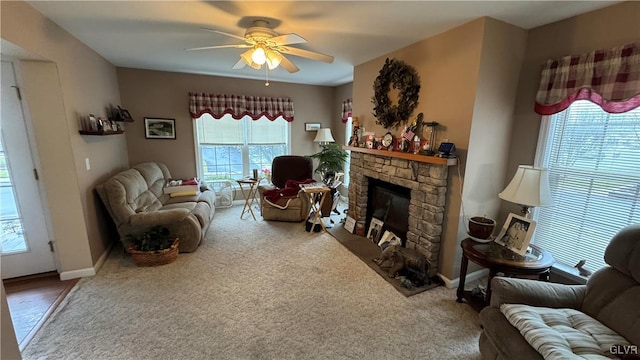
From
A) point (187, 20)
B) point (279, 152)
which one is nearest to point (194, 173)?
point (279, 152)

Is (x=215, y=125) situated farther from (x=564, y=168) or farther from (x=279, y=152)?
(x=564, y=168)

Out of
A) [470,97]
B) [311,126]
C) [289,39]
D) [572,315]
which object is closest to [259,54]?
[289,39]

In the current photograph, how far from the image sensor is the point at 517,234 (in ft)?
6.82

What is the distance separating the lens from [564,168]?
2.22 m

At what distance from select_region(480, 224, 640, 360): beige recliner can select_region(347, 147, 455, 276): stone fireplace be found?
95 cm

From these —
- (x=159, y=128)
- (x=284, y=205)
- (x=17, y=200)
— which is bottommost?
(x=284, y=205)

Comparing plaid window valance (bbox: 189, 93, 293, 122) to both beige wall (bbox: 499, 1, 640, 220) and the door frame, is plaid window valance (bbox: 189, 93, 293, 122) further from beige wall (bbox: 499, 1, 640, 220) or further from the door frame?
beige wall (bbox: 499, 1, 640, 220)

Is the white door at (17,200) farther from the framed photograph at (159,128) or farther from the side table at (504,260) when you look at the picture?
the side table at (504,260)

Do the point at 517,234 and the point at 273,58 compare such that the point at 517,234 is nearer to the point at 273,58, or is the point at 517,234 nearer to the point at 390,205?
the point at 390,205

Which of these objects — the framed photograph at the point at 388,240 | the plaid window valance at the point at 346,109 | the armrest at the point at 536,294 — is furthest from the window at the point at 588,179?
the plaid window valance at the point at 346,109

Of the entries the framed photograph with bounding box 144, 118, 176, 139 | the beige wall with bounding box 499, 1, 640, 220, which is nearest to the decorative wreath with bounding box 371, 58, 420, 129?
the beige wall with bounding box 499, 1, 640, 220

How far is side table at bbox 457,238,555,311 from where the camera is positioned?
1.90 meters

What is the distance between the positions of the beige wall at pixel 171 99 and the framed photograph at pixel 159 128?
0.06 metres

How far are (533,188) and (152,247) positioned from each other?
11.7 feet
